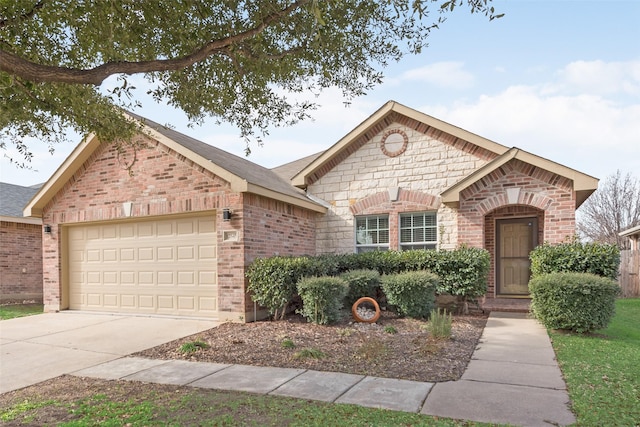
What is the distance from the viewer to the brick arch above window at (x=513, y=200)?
10289 millimetres

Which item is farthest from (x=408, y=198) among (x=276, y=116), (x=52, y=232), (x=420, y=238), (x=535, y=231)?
(x=52, y=232)

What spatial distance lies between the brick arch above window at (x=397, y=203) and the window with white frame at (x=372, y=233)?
0.86 feet

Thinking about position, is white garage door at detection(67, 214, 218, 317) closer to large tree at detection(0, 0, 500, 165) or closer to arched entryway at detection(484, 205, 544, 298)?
large tree at detection(0, 0, 500, 165)

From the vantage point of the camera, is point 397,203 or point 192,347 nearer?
point 192,347

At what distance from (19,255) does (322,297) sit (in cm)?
1276

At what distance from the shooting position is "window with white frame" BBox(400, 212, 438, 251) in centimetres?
1154

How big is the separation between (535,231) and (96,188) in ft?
38.4

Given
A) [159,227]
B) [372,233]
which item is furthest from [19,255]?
[372,233]

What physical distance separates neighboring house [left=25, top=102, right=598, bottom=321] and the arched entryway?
3cm

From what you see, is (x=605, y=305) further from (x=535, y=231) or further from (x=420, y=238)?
(x=420, y=238)

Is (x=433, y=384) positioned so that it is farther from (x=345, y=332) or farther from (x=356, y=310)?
(x=356, y=310)

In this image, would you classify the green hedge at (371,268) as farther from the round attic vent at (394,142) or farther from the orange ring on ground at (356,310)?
the round attic vent at (394,142)

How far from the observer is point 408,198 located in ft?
38.8

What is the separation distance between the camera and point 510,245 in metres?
11.6
